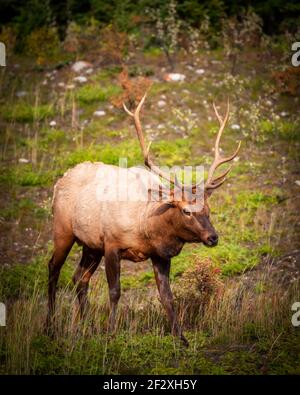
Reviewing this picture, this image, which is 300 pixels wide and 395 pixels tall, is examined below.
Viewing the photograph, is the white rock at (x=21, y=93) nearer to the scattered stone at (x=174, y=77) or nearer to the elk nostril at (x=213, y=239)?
the scattered stone at (x=174, y=77)

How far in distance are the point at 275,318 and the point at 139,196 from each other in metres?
2.06

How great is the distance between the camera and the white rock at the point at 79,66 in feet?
53.1

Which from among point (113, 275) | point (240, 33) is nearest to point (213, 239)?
point (113, 275)

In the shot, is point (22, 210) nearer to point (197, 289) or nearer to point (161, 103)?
point (197, 289)

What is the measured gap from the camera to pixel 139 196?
8781 millimetres

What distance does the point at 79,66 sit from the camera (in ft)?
53.3

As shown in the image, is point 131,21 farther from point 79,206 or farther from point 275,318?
point 275,318

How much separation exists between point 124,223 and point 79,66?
8358 millimetres

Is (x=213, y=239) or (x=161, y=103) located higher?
(x=213, y=239)

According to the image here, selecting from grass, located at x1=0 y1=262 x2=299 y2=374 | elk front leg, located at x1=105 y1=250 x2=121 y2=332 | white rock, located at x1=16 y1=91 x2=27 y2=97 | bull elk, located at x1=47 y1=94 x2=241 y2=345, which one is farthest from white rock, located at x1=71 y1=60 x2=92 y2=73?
elk front leg, located at x1=105 y1=250 x2=121 y2=332

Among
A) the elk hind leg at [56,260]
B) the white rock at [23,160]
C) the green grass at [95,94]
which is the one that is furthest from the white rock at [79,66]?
the elk hind leg at [56,260]

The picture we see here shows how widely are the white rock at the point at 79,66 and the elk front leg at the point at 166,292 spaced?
→ 842 cm

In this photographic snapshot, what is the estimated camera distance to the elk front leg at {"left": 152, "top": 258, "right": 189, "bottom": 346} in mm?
8281
